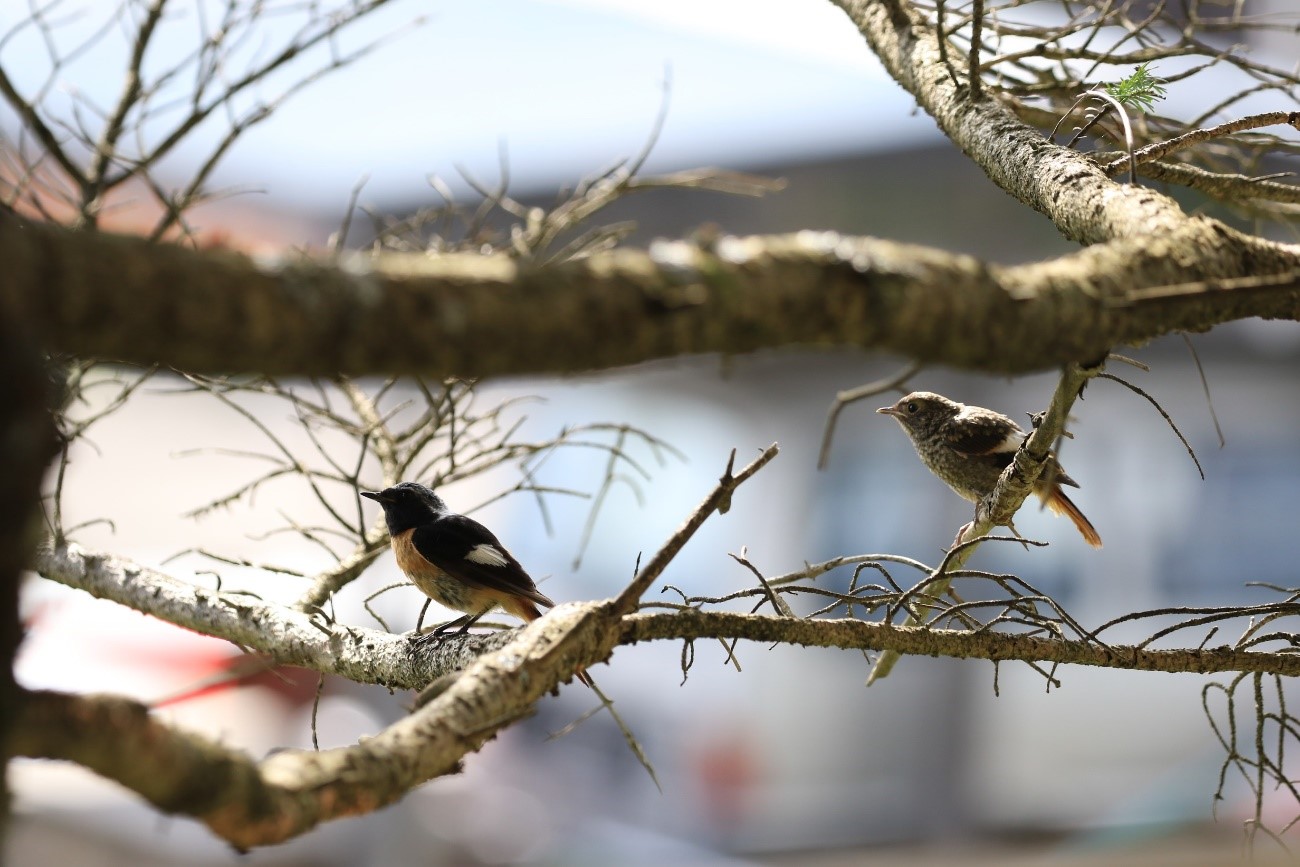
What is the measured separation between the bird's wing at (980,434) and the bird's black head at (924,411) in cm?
8

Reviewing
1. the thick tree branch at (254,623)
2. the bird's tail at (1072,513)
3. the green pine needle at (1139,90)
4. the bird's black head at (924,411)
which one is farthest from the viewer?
the bird's black head at (924,411)

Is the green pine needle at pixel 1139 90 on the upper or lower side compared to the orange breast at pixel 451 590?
upper

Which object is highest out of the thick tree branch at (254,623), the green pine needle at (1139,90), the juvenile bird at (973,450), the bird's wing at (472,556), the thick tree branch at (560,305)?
the green pine needle at (1139,90)

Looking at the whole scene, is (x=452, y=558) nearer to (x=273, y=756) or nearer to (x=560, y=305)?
(x=273, y=756)

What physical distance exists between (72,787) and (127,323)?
6.93m

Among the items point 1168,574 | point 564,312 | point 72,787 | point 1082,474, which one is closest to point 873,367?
point 1082,474

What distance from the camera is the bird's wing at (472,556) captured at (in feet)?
11.6

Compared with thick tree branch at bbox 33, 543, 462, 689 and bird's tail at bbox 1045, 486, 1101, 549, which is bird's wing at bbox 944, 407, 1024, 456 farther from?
thick tree branch at bbox 33, 543, 462, 689

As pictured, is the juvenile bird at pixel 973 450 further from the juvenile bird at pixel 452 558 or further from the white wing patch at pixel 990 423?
the juvenile bird at pixel 452 558

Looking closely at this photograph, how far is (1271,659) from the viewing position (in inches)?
88.3

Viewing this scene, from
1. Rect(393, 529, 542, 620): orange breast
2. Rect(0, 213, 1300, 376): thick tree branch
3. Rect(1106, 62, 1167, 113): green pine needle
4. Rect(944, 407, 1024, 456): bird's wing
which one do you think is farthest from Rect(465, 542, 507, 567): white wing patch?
Rect(0, 213, 1300, 376): thick tree branch

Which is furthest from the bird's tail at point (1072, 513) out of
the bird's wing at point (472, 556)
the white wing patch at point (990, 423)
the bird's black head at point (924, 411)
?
the bird's wing at point (472, 556)

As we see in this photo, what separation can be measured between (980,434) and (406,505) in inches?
73.7

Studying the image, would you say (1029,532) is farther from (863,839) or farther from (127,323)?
(127,323)
